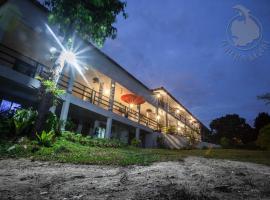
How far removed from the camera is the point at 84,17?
12438 mm

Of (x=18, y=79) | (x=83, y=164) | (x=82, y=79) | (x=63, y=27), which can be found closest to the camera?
(x=83, y=164)

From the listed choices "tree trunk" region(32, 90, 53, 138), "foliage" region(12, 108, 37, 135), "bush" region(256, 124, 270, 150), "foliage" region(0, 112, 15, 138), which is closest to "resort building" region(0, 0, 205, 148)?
"tree trunk" region(32, 90, 53, 138)

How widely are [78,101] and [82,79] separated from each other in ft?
21.1

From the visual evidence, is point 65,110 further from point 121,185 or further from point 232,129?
point 232,129

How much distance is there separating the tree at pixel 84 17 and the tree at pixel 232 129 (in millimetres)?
43102

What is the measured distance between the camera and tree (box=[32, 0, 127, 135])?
489 inches

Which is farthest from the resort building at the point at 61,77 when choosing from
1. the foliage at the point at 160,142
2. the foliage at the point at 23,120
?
the foliage at the point at 23,120

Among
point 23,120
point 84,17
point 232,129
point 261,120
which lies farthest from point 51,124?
point 232,129

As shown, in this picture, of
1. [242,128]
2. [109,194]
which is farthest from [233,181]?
[242,128]

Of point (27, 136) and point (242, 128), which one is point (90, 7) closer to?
point (27, 136)

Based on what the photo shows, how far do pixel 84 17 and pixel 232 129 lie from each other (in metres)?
47.7

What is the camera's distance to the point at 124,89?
79.3 ft

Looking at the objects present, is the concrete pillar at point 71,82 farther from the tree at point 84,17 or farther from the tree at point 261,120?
the tree at point 261,120

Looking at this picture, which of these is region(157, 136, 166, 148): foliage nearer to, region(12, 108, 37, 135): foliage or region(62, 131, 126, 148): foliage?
region(62, 131, 126, 148): foliage
